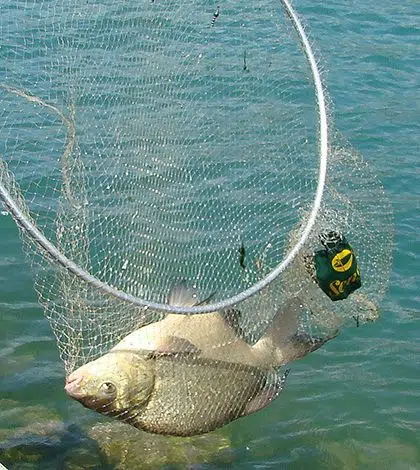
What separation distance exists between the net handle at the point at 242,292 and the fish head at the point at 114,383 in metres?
0.46

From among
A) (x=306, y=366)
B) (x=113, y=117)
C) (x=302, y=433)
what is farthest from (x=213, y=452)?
(x=113, y=117)

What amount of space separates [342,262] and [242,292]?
631 mm

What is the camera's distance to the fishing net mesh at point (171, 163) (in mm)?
6469

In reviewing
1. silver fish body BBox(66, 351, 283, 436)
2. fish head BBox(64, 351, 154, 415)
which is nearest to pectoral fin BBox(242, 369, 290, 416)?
silver fish body BBox(66, 351, 283, 436)

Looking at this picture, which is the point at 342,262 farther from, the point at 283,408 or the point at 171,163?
the point at 171,163

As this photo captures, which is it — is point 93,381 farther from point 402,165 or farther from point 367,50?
point 367,50

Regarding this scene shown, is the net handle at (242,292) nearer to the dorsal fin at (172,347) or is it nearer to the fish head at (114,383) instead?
the dorsal fin at (172,347)

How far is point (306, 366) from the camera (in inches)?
322

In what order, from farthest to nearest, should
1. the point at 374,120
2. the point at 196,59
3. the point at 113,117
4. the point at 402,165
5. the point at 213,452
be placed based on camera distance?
the point at 374,120 → the point at 402,165 → the point at 196,59 → the point at 113,117 → the point at 213,452

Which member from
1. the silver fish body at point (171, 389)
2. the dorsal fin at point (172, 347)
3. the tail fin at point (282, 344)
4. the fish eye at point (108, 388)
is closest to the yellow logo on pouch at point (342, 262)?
the tail fin at point (282, 344)

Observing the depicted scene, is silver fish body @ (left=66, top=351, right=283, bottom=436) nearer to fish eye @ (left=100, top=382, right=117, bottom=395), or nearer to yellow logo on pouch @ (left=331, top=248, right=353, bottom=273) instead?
fish eye @ (left=100, top=382, right=117, bottom=395)

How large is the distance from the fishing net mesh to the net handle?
0.18m

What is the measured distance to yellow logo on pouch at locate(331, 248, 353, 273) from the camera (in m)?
5.73

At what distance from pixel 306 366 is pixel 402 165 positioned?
3528mm
